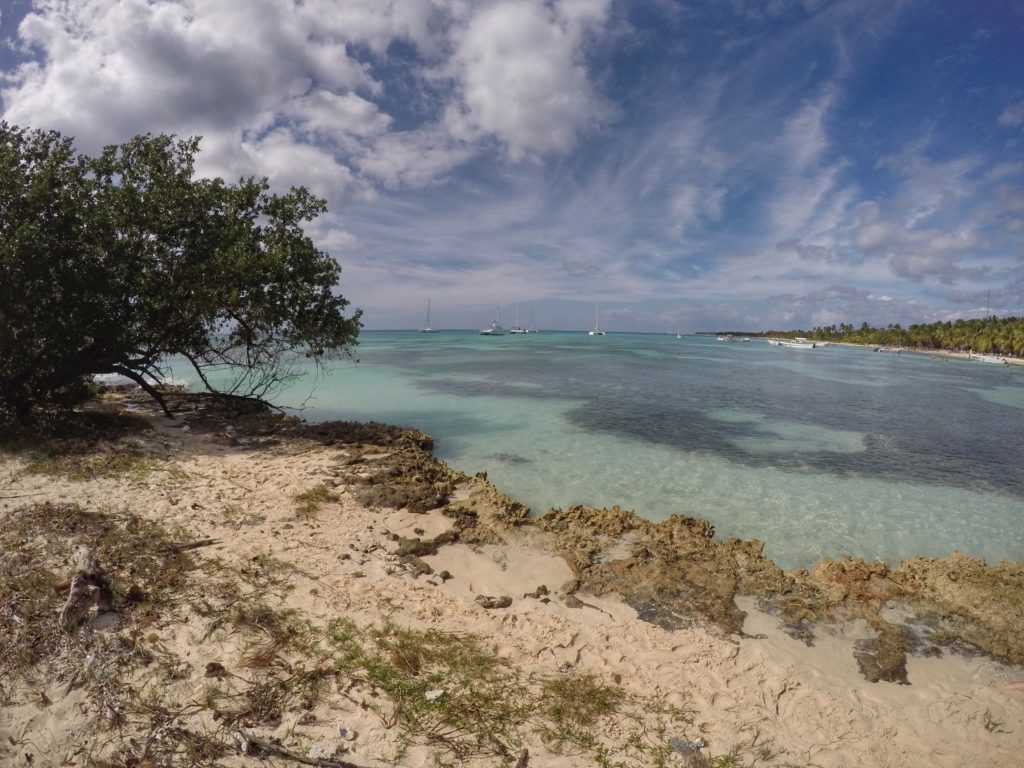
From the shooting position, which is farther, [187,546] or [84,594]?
[187,546]

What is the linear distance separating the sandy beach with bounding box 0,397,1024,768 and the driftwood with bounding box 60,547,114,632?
11cm

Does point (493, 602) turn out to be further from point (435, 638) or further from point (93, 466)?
point (93, 466)

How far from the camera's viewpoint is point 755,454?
14.4m

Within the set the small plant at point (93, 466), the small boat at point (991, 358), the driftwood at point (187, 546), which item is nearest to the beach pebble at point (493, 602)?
the driftwood at point (187, 546)

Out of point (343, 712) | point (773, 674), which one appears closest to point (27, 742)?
point (343, 712)

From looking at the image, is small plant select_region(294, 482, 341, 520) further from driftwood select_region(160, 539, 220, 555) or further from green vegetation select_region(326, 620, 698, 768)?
green vegetation select_region(326, 620, 698, 768)

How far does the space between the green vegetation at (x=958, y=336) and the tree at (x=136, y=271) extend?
105542 millimetres

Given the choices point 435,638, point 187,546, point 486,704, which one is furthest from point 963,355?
point 187,546

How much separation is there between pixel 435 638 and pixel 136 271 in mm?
11982

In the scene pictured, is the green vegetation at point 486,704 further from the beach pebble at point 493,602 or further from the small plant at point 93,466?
the small plant at point 93,466

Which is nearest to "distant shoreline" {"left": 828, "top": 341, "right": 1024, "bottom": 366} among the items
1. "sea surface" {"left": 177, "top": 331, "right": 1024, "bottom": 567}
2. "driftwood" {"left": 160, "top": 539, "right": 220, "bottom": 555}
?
"sea surface" {"left": 177, "top": 331, "right": 1024, "bottom": 567}

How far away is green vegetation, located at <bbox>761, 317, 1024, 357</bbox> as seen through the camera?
7919cm

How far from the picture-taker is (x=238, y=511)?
747cm

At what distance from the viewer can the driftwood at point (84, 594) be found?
422 centimetres
